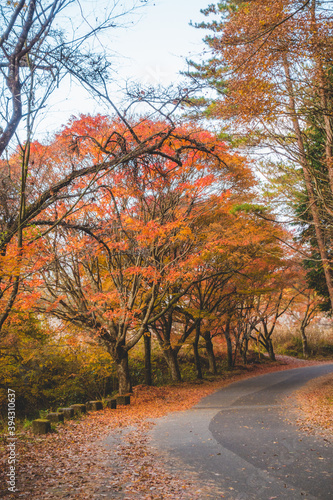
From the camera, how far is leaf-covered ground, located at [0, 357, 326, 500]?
4.24 meters

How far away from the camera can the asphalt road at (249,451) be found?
173 inches

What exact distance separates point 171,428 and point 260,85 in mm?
8489

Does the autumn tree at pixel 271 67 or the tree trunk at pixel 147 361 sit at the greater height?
the autumn tree at pixel 271 67

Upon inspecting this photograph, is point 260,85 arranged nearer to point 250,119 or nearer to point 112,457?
point 250,119

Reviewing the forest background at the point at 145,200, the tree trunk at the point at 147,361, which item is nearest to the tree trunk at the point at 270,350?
the forest background at the point at 145,200

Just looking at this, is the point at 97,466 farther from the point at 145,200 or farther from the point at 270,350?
the point at 270,350

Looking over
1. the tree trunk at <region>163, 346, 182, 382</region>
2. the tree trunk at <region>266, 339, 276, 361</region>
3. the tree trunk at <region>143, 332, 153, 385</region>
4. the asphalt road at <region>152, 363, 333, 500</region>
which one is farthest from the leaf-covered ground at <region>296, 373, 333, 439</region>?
the tree trunk at <region>266, 339, 276, 361</region>

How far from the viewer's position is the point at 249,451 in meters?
5.96

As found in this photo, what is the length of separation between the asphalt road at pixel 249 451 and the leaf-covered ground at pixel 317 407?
14.0 inches

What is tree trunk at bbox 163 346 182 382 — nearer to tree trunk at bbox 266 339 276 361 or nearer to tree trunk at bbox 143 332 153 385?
tree trunk at bbox 143 332 153 385

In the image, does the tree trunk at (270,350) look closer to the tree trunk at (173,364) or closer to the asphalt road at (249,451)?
the tree trunk at (173,364)

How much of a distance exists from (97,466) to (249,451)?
2.65m

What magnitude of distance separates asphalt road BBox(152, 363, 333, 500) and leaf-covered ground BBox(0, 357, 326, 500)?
340 mm

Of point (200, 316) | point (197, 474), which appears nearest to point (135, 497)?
point (197, 474)
